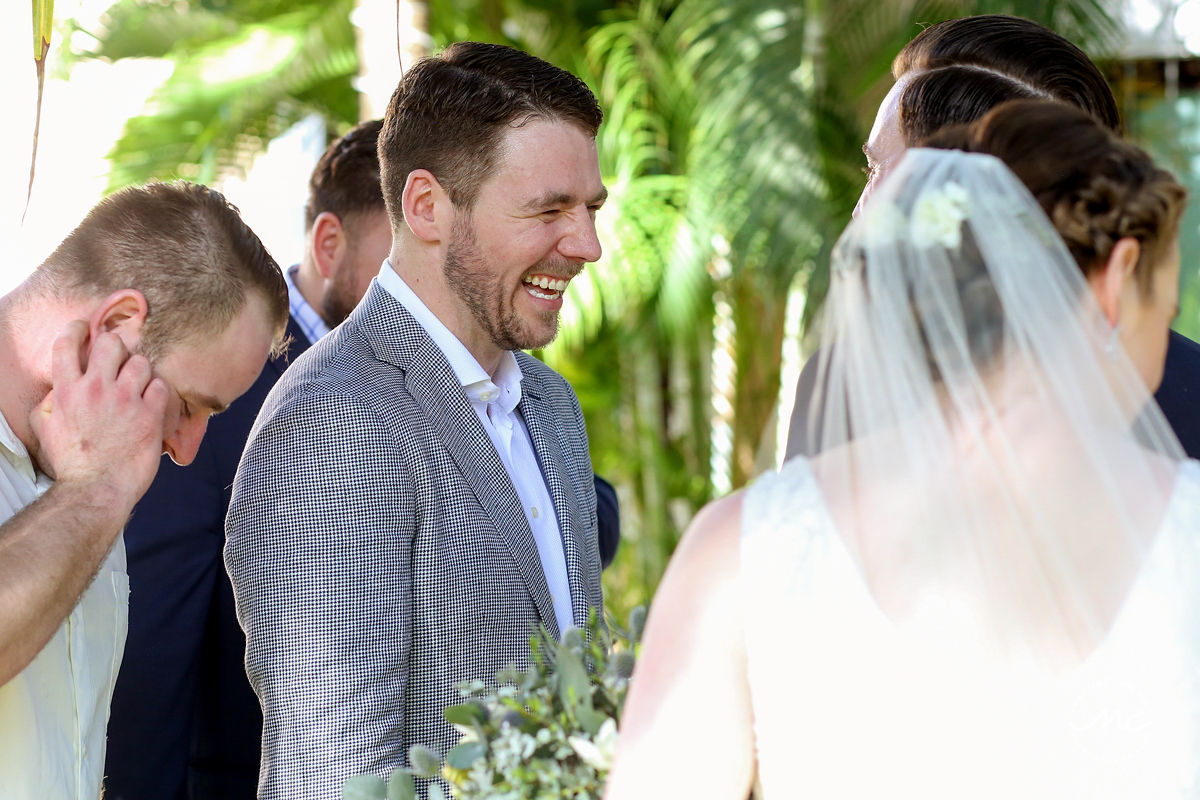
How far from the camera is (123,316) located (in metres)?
1.91

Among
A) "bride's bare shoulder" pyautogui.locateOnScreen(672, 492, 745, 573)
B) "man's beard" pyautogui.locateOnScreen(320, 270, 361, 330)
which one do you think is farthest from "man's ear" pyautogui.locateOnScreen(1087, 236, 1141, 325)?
"man's beard" pyautogui.locateOnScreen(320, 270, 361, 330)

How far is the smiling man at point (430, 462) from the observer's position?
1.88m

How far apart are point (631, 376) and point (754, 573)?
5.82 m

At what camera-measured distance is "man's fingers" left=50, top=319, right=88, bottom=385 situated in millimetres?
1827

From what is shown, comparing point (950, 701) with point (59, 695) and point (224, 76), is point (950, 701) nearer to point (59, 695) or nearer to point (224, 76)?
point (59, 695)

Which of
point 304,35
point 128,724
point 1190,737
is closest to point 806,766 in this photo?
point 1190,737

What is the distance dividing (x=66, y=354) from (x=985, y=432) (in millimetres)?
1390

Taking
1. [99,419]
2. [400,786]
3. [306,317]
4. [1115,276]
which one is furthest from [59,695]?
[306,317]

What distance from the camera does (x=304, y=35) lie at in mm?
6250

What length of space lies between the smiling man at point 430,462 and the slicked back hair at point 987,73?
0.69 m

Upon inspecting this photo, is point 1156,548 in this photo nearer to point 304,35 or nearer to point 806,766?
point 806,766

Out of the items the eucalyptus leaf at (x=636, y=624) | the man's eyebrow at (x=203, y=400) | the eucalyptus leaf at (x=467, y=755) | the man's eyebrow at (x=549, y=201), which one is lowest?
the eucalyptus leaf at (x=467, y=755)

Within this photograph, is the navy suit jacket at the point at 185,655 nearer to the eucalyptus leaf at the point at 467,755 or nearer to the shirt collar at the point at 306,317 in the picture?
the shirt collar at the point at 306,317

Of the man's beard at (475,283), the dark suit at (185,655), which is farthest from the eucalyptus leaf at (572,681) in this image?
the dark suit at (185,655)
